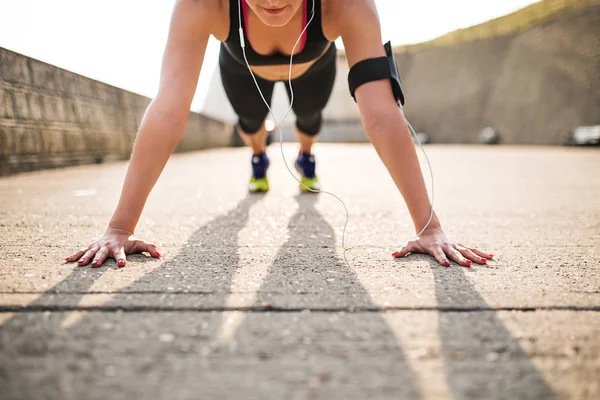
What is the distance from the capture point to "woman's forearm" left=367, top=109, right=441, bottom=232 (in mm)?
1377

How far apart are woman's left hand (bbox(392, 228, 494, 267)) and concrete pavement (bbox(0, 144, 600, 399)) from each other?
42 mm

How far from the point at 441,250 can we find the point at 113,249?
3.38ft

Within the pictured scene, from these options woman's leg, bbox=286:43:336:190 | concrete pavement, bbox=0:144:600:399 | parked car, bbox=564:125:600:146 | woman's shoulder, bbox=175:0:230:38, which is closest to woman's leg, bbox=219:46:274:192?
woman's leg, bbox=286:43:336:190

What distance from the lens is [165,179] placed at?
13.2 ft

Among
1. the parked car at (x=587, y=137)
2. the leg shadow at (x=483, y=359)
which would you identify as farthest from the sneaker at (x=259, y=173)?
the parked car at (x=587, y=137)

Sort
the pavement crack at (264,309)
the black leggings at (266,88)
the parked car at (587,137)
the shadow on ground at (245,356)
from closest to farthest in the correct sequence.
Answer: the shadow on ground at (245,356) → the pavement crack at (264,309) → the black leggings at (266,88) → the parked car at (587,137)

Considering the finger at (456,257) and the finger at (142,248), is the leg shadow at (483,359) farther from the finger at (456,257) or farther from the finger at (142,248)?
the finger at (142,248)

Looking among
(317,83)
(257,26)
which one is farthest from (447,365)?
(317,83)

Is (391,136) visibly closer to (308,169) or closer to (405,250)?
(405,250)

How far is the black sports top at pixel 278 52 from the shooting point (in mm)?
1594

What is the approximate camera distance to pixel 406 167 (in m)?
1.38

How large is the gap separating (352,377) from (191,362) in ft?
0.88

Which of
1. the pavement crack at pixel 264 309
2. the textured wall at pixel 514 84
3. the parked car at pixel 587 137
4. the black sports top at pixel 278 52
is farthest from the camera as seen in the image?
the textured wall at pixel 514 84

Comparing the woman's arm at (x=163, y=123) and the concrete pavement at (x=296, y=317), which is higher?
the woman's arm at (x=163, y=123)
